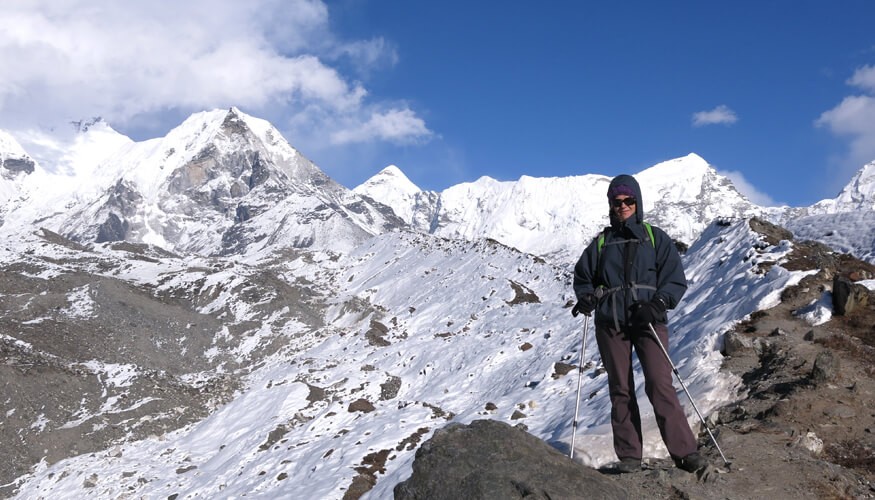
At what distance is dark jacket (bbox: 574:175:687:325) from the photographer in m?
6.91

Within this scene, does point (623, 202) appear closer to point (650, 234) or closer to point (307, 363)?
point (650, 234)

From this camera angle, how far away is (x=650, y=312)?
667 cm

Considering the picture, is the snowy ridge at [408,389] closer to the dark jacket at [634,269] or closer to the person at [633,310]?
the person at [633,310]

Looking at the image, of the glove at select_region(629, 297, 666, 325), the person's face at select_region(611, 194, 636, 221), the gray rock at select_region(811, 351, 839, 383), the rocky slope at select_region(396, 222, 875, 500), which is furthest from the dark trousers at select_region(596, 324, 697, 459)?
the gray rock at select_region(811, 351, 839, 383)

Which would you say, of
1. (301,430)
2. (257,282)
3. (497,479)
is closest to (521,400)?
(301,430)

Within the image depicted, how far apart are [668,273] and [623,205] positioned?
1020 millimetres

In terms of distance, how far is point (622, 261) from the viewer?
710 cm

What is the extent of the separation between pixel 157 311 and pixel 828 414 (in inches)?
1911

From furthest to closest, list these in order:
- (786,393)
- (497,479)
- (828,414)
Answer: (786,393), (828,414), (497,479)

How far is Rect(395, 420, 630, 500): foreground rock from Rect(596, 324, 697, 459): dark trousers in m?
1.17

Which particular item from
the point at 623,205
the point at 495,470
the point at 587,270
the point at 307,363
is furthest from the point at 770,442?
the point at 307,363

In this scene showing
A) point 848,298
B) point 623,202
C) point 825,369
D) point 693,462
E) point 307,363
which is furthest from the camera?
point 307,363

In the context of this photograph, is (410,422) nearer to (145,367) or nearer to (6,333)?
(145,367)

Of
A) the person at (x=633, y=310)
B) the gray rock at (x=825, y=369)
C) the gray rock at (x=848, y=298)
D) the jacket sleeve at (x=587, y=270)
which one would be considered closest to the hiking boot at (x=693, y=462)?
the person at (x=633, y=310)
